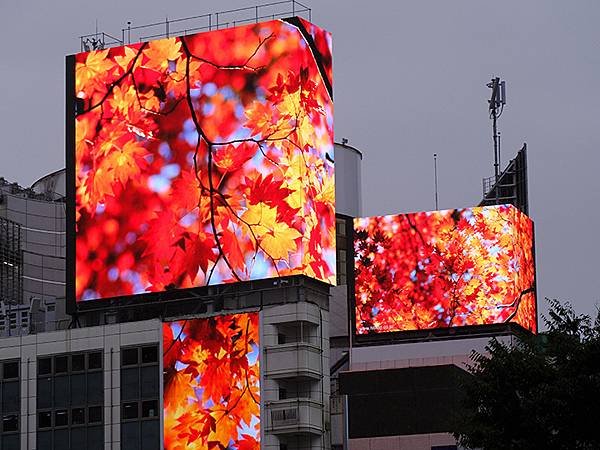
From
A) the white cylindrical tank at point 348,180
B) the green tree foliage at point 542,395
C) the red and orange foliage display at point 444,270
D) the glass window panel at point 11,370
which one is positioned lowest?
the green tree foliage at point 542,395

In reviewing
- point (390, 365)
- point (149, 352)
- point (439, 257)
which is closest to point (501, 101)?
point (439, 257)

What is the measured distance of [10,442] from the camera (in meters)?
96.4

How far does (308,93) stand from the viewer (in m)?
94.1

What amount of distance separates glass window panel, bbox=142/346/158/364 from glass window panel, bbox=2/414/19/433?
8023 mm

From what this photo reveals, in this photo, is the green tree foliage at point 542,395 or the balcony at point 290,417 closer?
the green tree foliage at point 542,395

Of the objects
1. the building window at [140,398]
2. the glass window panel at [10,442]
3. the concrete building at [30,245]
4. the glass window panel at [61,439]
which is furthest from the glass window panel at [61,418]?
the concrete building at [30,245]

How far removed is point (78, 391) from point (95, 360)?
1.81 m

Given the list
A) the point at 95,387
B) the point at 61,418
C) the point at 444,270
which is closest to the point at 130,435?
the point at 95,387

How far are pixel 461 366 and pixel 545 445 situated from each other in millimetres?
48576

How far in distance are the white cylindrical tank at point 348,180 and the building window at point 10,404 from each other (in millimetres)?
31812

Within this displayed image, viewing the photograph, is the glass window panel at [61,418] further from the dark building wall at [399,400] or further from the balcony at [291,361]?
the dark building wall at [399,400]

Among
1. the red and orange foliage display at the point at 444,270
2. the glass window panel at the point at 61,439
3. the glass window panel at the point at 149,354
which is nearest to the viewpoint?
the glass window panel at the point at 149,354

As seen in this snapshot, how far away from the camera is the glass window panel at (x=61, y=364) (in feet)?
315

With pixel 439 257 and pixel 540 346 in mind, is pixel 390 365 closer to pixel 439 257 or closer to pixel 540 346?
pixel 439 257
